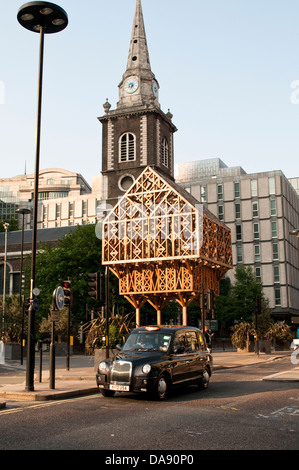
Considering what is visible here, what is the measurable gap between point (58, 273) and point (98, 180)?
88.5 metres

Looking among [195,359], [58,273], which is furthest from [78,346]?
[195,359]

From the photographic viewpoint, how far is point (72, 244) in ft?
156

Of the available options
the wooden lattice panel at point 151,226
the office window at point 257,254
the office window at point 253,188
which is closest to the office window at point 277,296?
the office window at point 257,254

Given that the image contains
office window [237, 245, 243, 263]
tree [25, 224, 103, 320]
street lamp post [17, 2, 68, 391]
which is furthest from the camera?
office window [237, 245, 243, 263]

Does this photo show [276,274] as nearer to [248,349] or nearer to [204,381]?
[248,349]

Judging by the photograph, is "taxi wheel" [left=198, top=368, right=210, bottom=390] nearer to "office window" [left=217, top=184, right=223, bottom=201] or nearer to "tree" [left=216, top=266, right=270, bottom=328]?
"tree" [left=216, top=266, right=270, bottom=328]

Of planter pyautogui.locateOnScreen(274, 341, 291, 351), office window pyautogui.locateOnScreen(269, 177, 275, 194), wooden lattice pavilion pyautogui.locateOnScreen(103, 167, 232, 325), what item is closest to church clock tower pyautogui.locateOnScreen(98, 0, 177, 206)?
office window pyautogui.locateOnScreen(269, 177, 275, 194)

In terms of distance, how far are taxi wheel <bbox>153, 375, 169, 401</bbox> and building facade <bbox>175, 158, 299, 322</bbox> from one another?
64.7 metres

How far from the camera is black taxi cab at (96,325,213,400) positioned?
11.7m

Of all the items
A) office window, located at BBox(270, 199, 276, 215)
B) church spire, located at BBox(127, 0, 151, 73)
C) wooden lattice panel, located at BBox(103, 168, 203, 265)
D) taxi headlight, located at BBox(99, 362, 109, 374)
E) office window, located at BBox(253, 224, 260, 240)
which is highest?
church spire, located at BBox(127, 0, 151, 73)

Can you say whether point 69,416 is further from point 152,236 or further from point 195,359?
point 152,236

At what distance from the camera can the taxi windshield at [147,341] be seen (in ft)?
42.3

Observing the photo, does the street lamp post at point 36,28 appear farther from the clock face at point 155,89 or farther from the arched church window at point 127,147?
the clock face at point 155,89

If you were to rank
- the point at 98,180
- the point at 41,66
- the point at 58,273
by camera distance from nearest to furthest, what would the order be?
the point at 41,66, the point at 58,273, the point at 98,180
